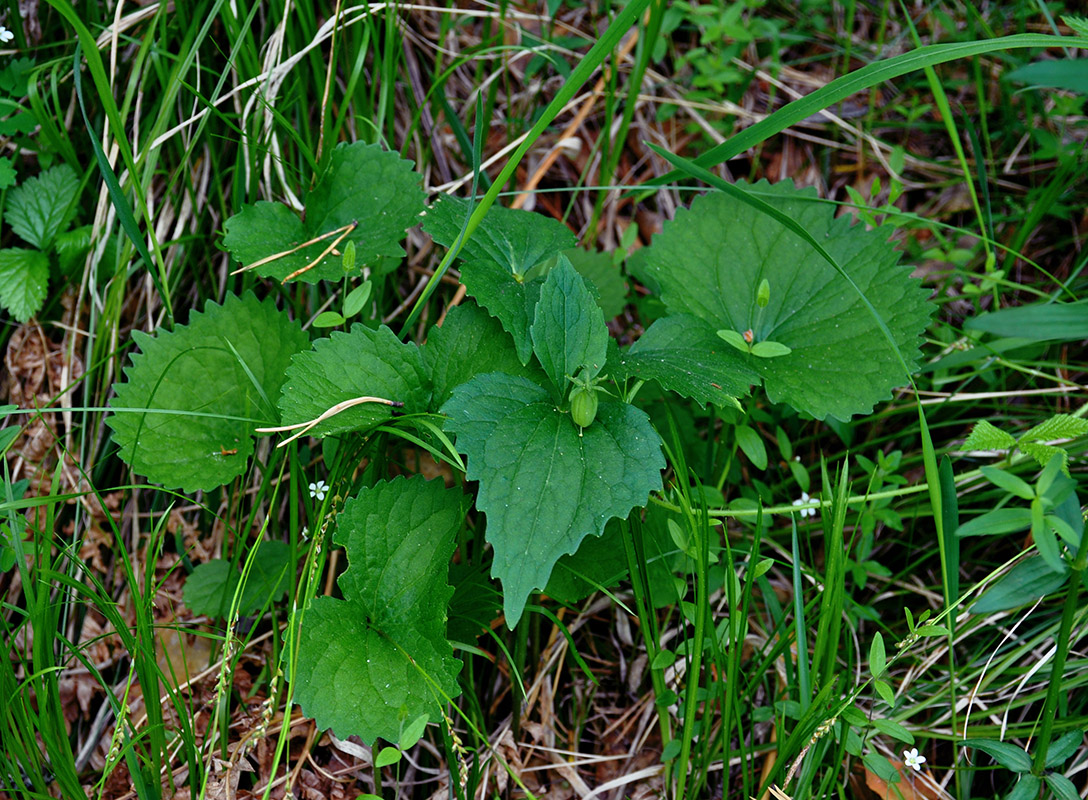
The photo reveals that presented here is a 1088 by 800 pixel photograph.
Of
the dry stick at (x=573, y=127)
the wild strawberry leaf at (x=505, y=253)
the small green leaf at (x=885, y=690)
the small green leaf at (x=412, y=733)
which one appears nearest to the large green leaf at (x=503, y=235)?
the wild strawberry leaf at (x=505, y=253)

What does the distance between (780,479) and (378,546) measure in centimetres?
105

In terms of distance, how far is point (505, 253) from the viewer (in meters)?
1.70

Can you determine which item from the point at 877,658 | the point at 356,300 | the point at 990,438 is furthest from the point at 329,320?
the point at 990,438

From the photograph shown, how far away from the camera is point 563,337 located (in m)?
1.42

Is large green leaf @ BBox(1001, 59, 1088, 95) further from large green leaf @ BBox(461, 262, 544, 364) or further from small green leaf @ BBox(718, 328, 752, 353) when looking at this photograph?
large green leaf @ BBox(461, 262, 544, 364)

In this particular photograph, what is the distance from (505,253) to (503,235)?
0.04m

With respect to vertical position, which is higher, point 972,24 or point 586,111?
point 972,24

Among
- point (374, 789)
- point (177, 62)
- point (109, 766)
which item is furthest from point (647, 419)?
point (177, 62)

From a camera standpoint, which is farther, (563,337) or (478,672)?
(478,672)

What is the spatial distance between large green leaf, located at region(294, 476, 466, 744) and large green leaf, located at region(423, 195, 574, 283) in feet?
1.56

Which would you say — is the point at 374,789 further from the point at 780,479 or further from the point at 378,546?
the point at 780,479

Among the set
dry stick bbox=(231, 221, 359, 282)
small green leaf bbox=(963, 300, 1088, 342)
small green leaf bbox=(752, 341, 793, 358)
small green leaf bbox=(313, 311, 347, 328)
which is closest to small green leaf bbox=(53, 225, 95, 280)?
dry stick bbox=(231, 221, 359, 282)

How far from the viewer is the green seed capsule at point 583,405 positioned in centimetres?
135

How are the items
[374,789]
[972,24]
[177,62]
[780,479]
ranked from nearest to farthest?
[374,789]
[177,62]
[780,479]
[972,24]
